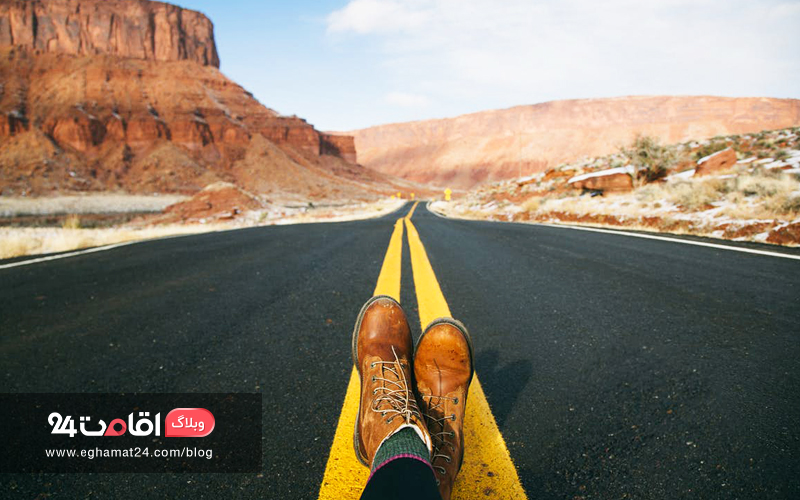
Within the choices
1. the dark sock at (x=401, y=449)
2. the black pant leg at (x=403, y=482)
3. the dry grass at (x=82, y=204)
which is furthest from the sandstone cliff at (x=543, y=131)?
the black pant leg at (x=403, y=482)

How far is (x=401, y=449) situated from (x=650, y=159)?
1737 cm

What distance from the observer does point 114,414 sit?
1454 mm

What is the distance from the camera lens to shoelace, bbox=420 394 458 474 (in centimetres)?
120

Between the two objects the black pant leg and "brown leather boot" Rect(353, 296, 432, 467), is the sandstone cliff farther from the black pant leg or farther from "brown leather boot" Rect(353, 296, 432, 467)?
the black pant leg

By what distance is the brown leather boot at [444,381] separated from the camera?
128 centimetres

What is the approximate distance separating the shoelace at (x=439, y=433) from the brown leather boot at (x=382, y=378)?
0.16ft

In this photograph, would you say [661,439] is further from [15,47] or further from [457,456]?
[15,47]

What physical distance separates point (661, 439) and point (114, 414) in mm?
1943

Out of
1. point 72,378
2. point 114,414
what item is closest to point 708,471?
point 114,414

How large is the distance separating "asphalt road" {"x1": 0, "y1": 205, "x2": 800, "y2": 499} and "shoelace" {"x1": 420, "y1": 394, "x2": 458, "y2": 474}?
214 mm

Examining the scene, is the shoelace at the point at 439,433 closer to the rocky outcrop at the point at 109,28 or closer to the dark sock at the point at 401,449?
the dark sock at the point at 401,449

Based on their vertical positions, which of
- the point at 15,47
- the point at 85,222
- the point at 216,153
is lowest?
the point at 85,222

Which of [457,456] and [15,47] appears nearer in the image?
[457,456]

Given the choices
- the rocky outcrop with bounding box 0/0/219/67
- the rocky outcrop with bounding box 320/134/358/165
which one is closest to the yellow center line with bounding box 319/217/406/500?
the rocky outcrop with bounding box 0/0/219/67
